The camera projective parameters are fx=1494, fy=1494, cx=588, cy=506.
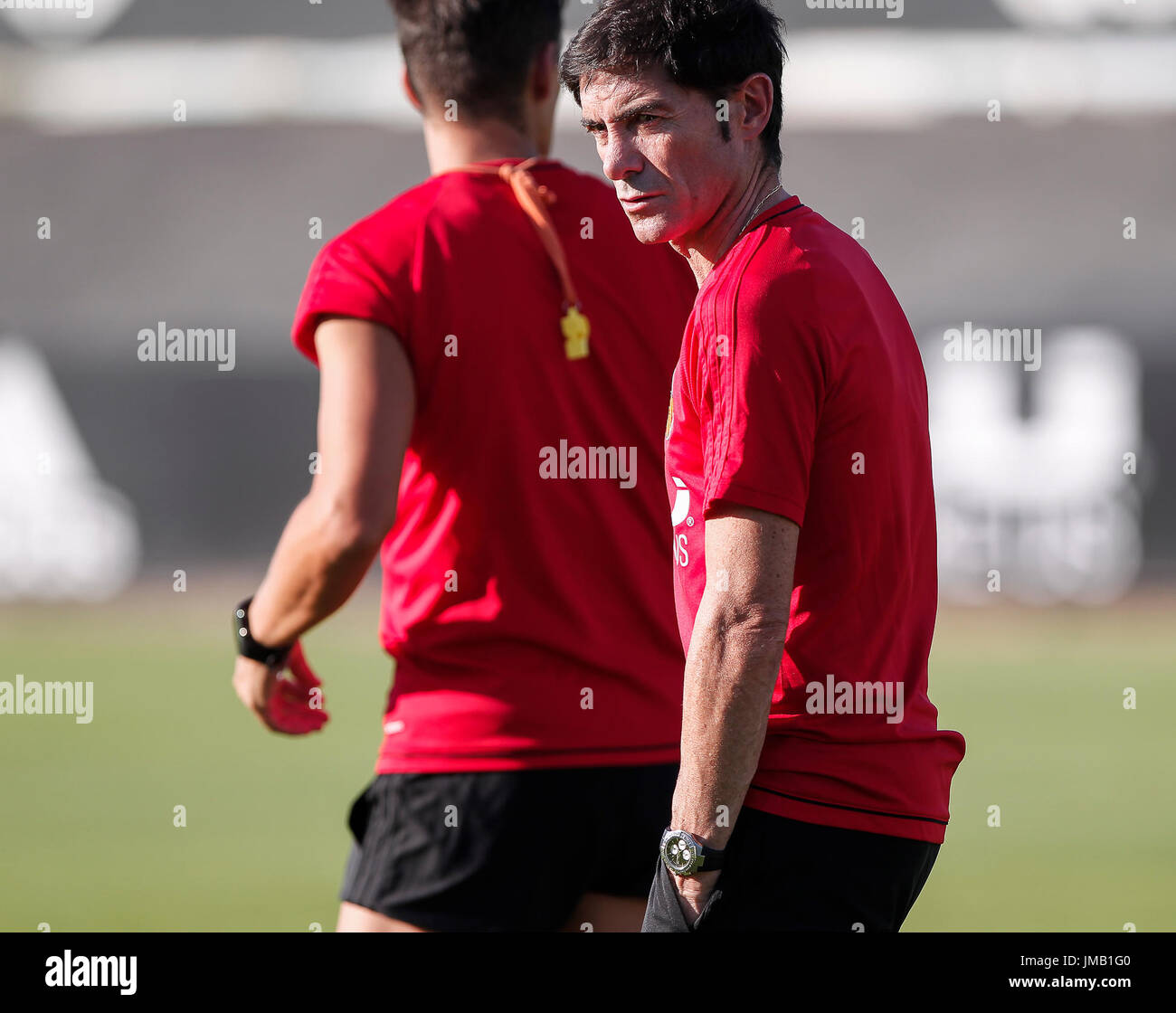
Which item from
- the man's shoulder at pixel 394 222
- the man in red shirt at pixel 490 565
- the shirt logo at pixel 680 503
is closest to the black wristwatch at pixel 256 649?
the man in red shirt at pixel 490 565

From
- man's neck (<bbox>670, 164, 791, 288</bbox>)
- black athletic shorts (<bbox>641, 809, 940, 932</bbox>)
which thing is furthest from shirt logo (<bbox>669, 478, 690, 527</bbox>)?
black athletic shorts (<bbox>641, 809, 940, 932</bbox>)

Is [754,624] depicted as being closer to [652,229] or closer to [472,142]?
[652,229]

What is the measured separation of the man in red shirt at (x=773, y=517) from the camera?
1870 mm

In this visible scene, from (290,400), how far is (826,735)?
1466 centimetres

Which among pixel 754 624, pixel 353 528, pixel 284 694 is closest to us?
pixel 754 624

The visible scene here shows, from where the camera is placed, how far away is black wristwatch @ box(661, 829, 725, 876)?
188cm

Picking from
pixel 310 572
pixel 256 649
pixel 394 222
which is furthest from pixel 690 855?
pixel 394 222

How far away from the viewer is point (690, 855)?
1.88 metres

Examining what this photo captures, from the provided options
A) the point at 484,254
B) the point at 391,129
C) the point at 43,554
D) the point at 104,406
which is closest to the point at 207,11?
the point at 391,129

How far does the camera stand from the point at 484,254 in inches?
101

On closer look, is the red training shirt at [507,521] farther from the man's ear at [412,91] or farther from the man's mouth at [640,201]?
the man's mouth at [640,201]

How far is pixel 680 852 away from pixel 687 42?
3.54ft

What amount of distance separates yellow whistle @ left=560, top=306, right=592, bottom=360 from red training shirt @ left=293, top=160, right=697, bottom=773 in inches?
0.5

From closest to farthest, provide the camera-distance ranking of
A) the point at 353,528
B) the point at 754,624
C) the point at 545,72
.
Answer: the point at 754,624 → the point at 353,528 → the point at 545,72
